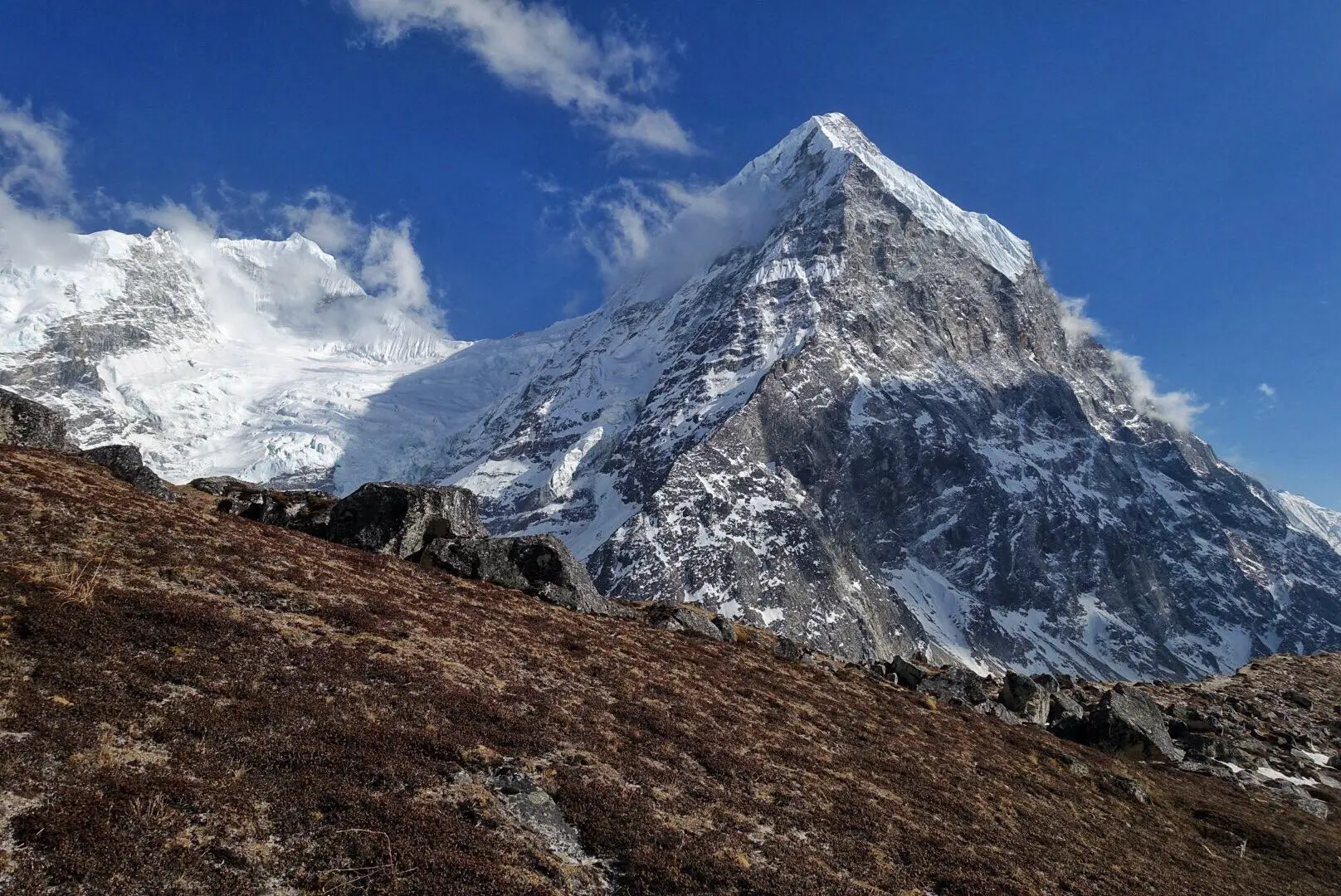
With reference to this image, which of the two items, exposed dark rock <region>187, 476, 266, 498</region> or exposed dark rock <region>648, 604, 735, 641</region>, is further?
exposed dark rock <region>187, 476, 266, 498</region>

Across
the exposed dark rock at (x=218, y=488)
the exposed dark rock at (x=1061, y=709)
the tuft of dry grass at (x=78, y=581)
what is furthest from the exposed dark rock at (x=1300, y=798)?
the exposed dark rock at (x=218, y=488)

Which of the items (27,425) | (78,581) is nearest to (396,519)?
(27,425)

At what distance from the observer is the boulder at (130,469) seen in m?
36.1

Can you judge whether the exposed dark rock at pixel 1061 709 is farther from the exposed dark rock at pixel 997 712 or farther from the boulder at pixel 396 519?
the boulder at pixel 396 519

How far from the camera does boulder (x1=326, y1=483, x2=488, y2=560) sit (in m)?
38.3

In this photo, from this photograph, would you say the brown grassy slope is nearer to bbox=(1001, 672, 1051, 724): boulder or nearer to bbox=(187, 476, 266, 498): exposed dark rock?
bbox=(1001, 672, 1051, 724): boulder

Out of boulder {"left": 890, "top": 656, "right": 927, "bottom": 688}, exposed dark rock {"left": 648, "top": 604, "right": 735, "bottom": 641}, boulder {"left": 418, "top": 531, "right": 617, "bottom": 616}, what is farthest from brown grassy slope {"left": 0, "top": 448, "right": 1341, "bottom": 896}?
boulder {"left": 890, "top": 656, "right": 927, "bottom": 688}

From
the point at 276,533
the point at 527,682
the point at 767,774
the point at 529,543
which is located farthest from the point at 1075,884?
the point at 276,533

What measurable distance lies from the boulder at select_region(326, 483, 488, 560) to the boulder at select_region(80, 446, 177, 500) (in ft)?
26.0

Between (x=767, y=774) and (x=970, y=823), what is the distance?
6475mm

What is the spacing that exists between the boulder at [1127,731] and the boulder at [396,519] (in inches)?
1393

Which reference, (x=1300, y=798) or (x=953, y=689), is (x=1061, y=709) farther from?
(x=1300, y=798)

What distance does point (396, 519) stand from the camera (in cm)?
3916

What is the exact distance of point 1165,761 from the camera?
3819cm
